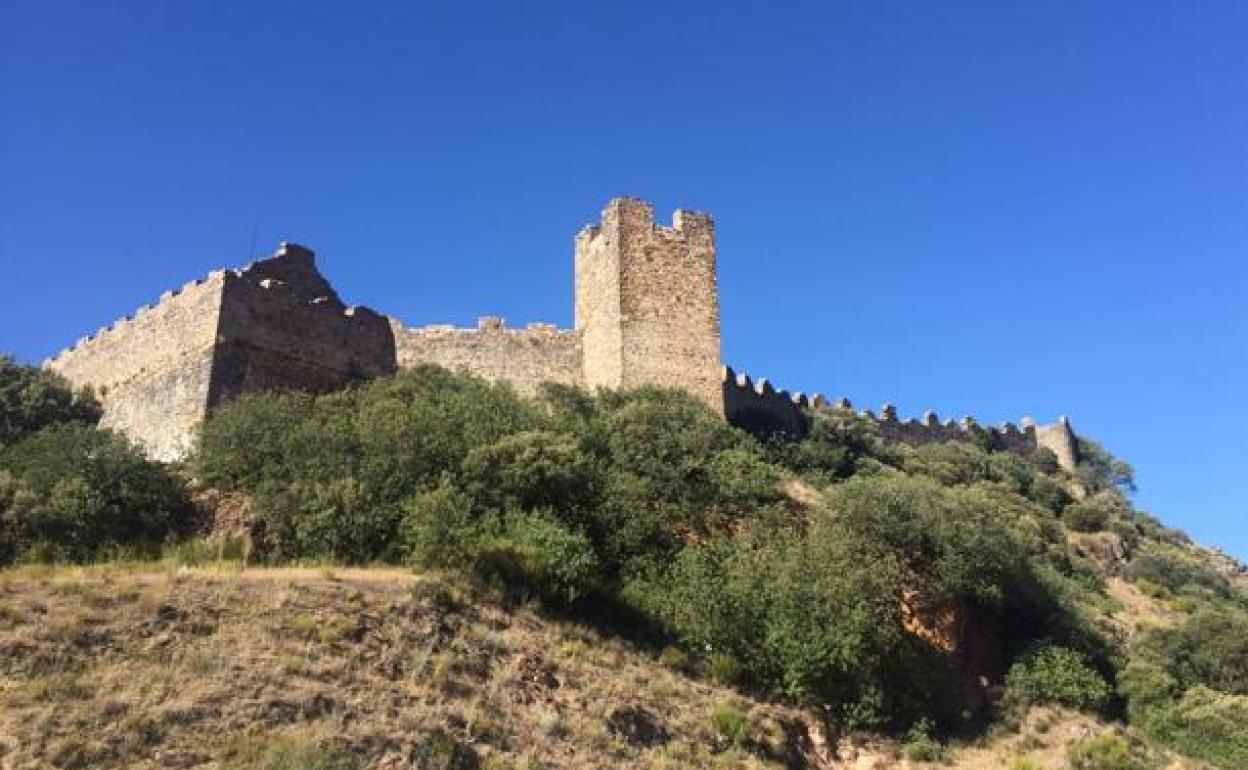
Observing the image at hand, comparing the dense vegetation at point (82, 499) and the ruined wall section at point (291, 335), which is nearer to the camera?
the dense vegetation at point (82, 499)

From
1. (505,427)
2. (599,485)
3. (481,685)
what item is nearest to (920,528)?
(599,485)

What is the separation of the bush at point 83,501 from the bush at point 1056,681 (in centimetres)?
1454

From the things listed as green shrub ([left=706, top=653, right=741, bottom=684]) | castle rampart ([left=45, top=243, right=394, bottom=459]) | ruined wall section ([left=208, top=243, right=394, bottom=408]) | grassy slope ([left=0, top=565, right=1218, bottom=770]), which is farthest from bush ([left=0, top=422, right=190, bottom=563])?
green shrub ([left=706, top=653, right=741, bottom=684])

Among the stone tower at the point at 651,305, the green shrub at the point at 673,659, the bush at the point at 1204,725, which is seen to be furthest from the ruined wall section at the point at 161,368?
the bush at the point at 1204,725

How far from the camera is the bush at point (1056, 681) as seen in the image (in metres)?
24.0

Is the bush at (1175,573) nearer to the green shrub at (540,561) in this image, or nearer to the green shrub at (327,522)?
the green shrub at (540,561)

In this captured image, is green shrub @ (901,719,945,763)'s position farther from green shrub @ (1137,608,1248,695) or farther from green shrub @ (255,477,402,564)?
green shrub @ (255,477,402,564)

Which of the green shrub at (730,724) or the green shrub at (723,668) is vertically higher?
the green shrub at (723,668)

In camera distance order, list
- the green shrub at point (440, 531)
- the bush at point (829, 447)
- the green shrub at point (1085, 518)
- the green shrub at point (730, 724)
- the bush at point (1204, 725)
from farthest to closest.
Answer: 1. the green shrub at point (1085, 518)
2. the bush at point (829, 447)
3. the bush at point (1204, 725)
4. the green shrub at point (440, 531)
5. the green shrub at point (730, 724)

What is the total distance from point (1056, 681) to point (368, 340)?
1587cm

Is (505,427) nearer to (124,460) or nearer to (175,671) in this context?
(124,460)

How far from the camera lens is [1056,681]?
952 inches

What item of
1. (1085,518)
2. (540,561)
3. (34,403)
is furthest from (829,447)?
(34,403)

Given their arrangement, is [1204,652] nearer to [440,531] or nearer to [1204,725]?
[1204,725]
